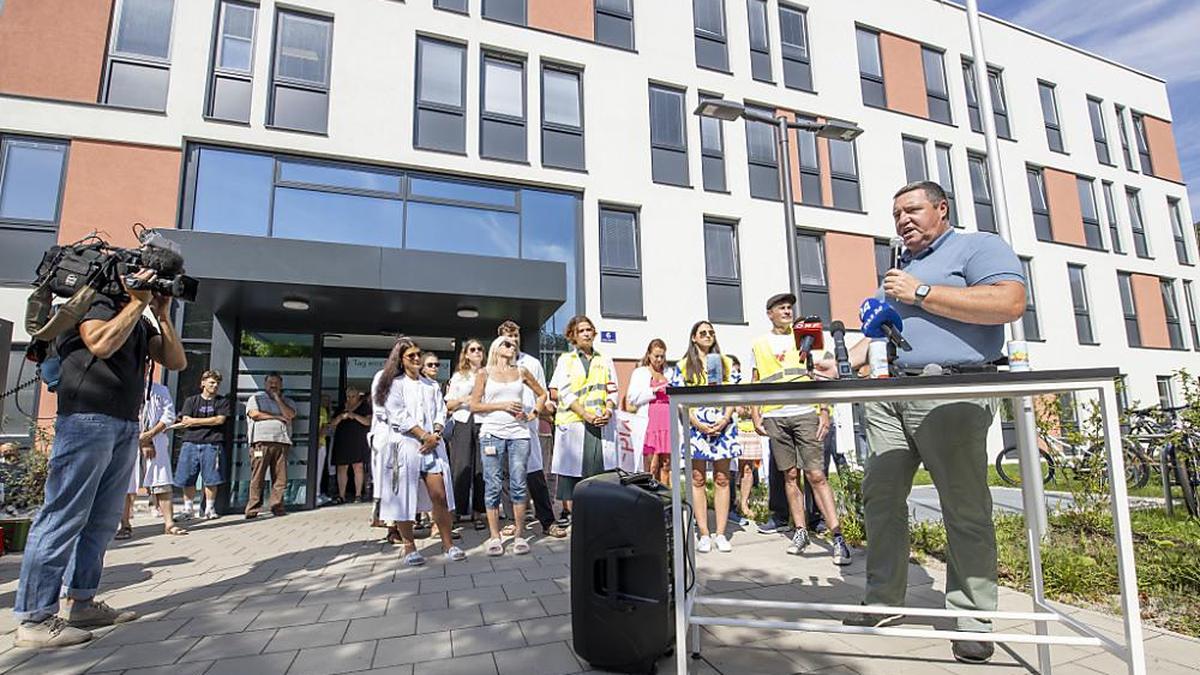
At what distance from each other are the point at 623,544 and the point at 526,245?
8937 mm

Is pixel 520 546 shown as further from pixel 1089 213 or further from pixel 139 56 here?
pixel 1089 213

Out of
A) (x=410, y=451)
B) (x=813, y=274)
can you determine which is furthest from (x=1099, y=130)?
(x=410, y=451)

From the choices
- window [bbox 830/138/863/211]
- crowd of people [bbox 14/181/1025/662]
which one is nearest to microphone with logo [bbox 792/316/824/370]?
crowd of people [bbox 14/181/1025/662]

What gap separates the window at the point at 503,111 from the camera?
1097 centimetres

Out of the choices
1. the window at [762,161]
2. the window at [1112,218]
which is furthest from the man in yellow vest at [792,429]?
the window at [1112,218]

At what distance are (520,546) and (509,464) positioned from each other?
2.16ft

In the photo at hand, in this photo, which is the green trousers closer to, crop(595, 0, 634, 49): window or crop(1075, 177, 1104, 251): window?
crop(595, 0, 634, 49): window

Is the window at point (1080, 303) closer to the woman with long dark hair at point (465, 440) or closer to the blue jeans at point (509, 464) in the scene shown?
the woman with long dark hair at point (465, 440)

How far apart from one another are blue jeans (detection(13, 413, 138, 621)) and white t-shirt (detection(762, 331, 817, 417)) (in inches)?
166

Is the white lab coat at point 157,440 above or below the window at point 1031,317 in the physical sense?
below

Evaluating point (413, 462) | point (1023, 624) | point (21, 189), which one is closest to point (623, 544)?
point (1023, 624)

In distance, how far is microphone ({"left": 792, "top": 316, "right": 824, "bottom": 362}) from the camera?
2.53m

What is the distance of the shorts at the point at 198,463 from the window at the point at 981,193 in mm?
17491

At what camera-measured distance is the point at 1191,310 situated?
17.8 m
